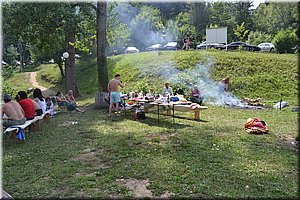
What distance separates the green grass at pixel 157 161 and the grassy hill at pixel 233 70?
18.1ft

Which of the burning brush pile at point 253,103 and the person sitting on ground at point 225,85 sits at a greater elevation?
the person sitting on ground at point 225,85

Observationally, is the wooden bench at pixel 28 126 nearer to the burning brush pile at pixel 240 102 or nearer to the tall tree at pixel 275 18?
the burning brush pile at pixel 240 102

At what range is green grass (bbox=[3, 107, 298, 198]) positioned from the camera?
171 inches

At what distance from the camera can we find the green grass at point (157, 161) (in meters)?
4.36

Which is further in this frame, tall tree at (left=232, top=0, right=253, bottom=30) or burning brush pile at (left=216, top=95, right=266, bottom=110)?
tall tree at (left=232, top=0, right=253, bottom=30)

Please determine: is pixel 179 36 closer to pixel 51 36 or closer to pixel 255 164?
pixel 51 36

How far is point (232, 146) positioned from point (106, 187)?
315cm

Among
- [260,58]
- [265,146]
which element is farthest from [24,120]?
[260,58]

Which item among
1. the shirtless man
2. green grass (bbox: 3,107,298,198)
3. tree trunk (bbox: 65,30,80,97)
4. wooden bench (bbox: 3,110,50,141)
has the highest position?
A: tree trunk (bbox: 65,30,80,97)

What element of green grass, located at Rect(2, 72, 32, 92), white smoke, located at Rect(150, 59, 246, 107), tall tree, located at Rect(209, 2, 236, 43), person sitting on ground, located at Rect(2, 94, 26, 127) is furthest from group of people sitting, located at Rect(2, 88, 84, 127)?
tall tree, located at Rect(209, 2, 236, 43)

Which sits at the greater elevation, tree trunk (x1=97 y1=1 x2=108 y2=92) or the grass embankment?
tree trunk (x1=97 y1=1 x2=108 y2=92)

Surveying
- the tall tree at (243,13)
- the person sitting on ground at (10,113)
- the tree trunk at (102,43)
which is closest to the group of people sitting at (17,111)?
the person sitting on ground at (10,113)

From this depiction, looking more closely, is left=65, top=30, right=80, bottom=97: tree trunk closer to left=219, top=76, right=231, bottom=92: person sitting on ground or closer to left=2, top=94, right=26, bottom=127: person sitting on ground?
left=219, top=76, right=231, bottom=92: person sitting on ground

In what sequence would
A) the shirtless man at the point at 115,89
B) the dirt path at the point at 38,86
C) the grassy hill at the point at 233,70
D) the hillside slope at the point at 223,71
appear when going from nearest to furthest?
1. the shirtless man at the point at 115,89
2. the hillside slope at the point at 223,71
3. the grassy hill at the point at 233,70
4. the dirt path at the point at 38,86
